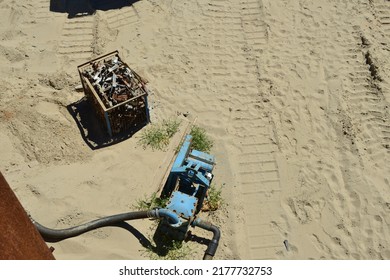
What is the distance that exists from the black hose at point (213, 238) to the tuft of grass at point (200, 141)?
1510 millimetres

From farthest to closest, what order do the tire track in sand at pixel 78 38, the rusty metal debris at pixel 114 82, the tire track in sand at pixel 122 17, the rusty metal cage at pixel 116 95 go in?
1. the tire track in sand at pixel 122 17
2. the tire track in sand at pixel 78 38
3. the rusty metal debris at pixel 114 82
4. the rusty metal cage at pixel 116 95

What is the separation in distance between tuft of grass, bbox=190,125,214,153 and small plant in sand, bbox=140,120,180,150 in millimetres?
356

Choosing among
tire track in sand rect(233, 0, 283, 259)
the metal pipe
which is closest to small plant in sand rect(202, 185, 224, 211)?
tire track in sand rect(233, 0, 283, 259)

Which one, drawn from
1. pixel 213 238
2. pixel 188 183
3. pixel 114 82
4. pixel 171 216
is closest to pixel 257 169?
pixel 188 183

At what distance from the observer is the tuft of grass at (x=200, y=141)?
707cm

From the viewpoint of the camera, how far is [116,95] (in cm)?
706

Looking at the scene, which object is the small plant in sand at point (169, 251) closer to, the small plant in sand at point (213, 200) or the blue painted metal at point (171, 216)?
the blue painted metal at point (171, 216)

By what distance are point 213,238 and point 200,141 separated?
1.78 meters

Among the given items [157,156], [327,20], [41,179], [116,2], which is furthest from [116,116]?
[327,20]

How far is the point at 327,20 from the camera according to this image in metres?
9.02

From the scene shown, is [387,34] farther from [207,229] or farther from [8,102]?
[8,102]

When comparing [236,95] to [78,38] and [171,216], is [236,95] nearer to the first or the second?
[171,216]

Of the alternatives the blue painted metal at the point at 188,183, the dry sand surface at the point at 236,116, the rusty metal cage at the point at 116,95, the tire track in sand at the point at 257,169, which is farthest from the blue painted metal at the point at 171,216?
the rusty metal cage at the point at 116,95

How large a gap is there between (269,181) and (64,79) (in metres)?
4.16
